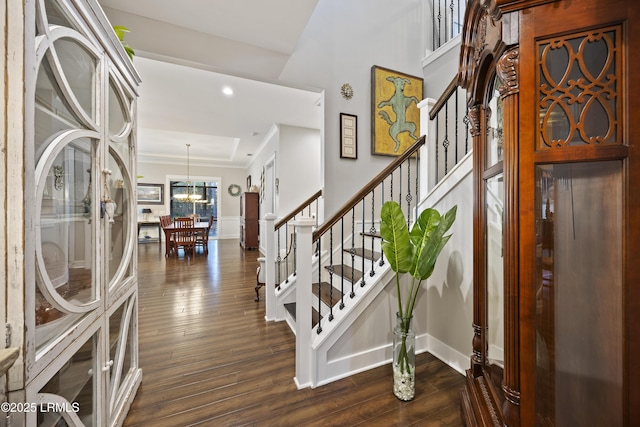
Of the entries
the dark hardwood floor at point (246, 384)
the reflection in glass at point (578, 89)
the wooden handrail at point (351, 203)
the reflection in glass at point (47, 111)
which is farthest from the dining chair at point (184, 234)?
the reflection in glass at point (578, 89)

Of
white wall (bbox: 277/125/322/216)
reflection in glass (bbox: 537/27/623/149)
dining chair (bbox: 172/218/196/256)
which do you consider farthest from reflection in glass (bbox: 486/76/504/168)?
dining chair (bbox: 172/218/196/256)

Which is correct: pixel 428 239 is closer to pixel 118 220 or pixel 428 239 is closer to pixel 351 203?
pixel 351 203

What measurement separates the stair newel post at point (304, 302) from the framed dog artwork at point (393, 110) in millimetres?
1951

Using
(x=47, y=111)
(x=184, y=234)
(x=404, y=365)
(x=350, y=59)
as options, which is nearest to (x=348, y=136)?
(x=350, y=59)

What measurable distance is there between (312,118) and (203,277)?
365 cm

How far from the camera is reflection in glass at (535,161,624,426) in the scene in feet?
2.40

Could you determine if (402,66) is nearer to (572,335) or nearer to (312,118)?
(312,118)

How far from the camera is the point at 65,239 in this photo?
1036mm

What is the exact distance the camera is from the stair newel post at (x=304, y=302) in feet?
5.70

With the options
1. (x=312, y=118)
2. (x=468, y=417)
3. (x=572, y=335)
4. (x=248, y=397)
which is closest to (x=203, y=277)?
(x=248, y=397)

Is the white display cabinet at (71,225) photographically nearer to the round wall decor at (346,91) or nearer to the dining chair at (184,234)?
the round wall decor at (346,91)

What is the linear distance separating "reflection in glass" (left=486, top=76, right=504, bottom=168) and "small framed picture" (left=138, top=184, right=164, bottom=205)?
10.2 meters

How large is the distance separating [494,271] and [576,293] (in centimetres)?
32

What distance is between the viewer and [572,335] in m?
0.78
